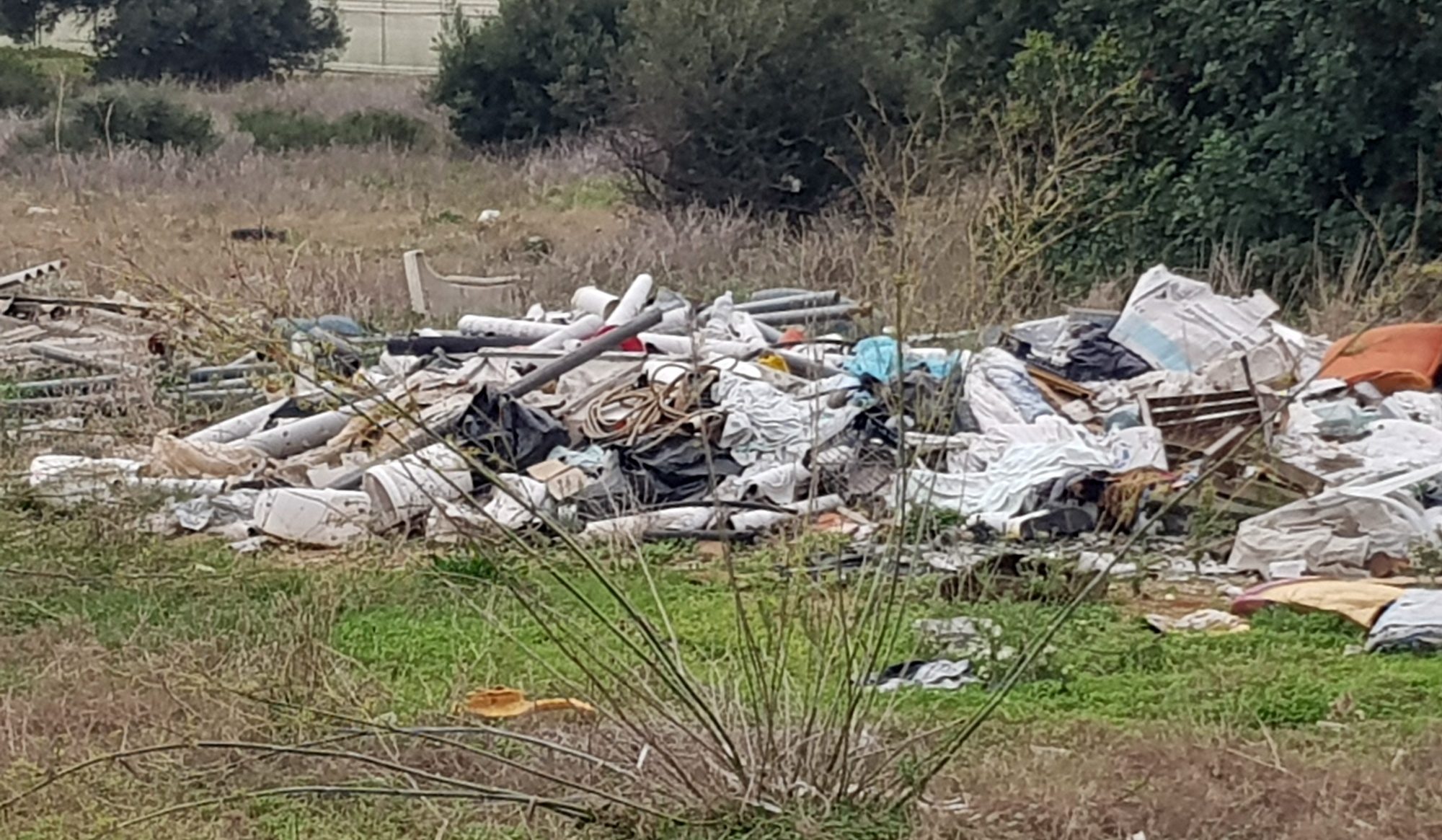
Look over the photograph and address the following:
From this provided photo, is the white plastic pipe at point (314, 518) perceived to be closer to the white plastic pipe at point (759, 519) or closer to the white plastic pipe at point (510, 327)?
the white plastic pipe at point (759, 519)

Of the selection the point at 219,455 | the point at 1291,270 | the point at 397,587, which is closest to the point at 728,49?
the point at 1291,270

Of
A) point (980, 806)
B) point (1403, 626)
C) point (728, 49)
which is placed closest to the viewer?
point (980, 806)

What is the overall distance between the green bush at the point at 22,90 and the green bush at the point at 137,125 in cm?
379

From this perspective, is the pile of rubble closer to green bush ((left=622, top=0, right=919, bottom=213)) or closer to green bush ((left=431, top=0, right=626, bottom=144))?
green bush ((left=622, top=0, right=919, bottom=213))

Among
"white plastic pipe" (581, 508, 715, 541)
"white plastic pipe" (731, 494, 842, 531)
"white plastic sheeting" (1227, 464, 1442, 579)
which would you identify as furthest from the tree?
"white plastic sheeting" (1227, 464, 1442, 579)

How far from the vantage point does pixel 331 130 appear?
23.3 meters

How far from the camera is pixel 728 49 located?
1469cm

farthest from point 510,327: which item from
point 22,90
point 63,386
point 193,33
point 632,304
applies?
point 193,33

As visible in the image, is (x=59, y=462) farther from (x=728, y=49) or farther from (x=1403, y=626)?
(x=728, y=49)

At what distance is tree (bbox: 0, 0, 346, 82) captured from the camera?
29.5 meters

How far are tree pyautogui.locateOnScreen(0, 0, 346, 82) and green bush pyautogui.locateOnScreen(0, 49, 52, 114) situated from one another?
275 cm

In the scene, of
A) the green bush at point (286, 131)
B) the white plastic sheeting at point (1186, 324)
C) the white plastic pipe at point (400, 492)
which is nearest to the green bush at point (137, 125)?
the green bush at point (286, 131)

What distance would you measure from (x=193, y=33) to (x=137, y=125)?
9.33 m

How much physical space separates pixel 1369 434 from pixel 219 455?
16.4 feet
